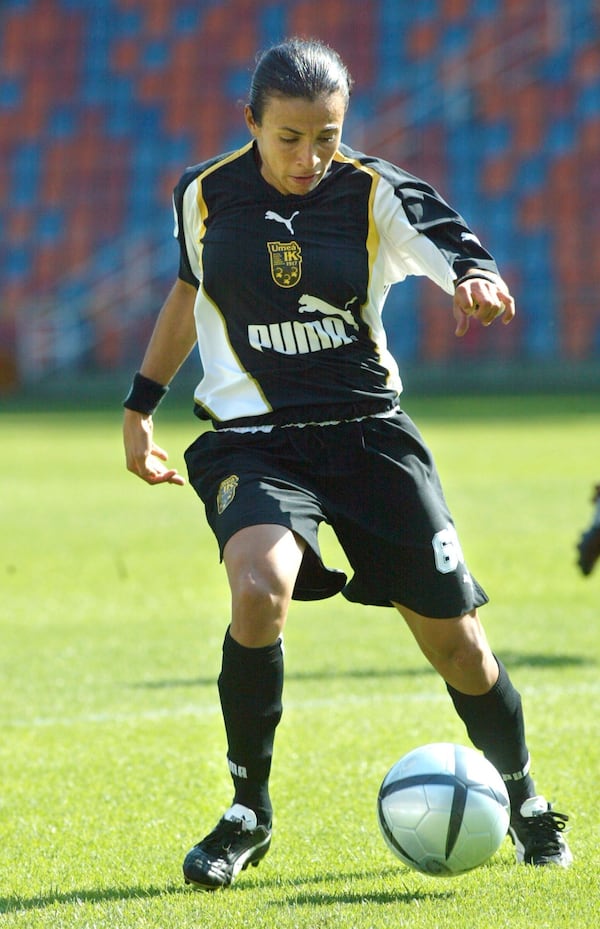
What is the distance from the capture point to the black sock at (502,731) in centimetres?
381

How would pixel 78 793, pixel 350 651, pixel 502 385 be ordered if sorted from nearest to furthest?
pixel 78 793
pixel 350 651
pixel 502 385

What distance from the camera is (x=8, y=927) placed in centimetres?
325

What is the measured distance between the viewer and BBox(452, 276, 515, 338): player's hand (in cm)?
339

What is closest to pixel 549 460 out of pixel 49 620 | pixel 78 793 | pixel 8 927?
pixel 49 620

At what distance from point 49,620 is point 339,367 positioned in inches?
183

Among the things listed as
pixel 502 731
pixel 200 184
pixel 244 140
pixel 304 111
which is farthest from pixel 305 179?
pixel 244 140

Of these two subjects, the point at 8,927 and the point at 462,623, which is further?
the point at 462,623

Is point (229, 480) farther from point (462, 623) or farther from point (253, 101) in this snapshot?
point (253, 101)

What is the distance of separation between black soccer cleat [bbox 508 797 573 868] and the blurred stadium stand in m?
22.4

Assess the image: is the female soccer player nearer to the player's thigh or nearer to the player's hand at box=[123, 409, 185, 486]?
the player's thigh

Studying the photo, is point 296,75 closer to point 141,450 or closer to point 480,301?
point 480,301

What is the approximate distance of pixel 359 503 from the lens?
3697 millimetres

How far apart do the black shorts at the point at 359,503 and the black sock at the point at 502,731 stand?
262mm

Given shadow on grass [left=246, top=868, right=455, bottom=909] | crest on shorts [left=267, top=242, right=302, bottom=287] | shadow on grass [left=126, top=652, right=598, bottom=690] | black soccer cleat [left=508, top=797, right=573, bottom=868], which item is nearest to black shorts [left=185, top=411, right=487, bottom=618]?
crest on shorts [left=267, top=242, right=302, bottom=287]
